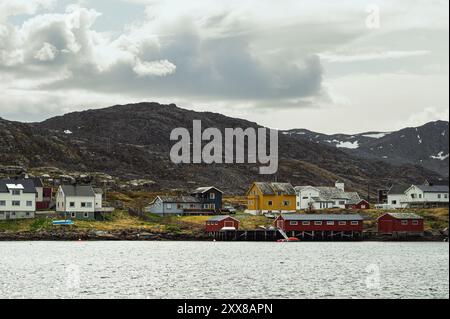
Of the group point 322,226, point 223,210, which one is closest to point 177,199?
point 223,210

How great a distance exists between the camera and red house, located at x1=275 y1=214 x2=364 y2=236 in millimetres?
140875

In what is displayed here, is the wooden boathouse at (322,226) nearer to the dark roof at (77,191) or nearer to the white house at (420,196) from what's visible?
the white house at (420,196)

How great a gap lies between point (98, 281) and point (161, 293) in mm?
11298

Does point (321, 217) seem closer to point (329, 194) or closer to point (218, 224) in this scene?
point (218, 224)

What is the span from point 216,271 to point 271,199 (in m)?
85.5

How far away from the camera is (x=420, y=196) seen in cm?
17350

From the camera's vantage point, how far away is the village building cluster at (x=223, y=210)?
451 ft

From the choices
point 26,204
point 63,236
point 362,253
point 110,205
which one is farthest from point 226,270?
point 110,205

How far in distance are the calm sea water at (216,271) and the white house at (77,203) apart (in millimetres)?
16170

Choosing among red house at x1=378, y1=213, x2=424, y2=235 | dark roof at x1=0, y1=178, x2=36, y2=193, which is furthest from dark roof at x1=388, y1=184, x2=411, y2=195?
dark roof at x1=0, y1=178, x2=36, y2=193

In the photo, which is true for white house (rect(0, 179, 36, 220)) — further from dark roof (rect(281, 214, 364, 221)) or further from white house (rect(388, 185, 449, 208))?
white house (rect(388, 185, 449, 208))

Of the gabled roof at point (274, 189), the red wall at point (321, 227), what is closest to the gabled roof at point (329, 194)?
the gabled roof at point (274, 189)

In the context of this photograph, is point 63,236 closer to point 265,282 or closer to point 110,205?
point 110,205

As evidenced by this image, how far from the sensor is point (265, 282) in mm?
69250
